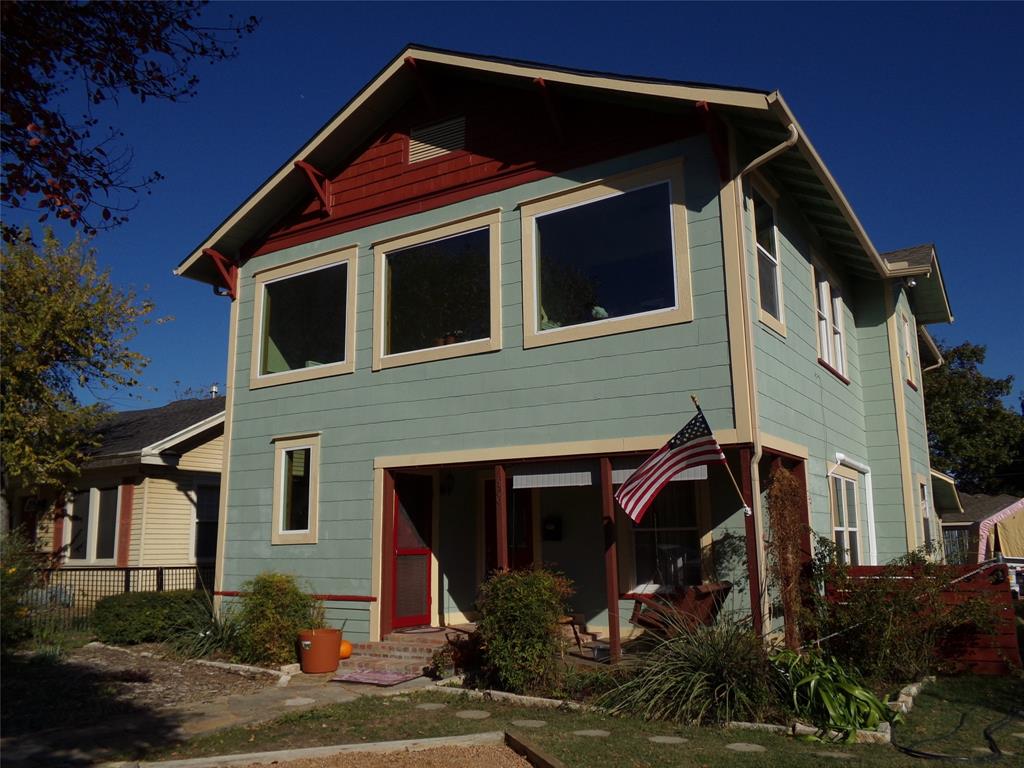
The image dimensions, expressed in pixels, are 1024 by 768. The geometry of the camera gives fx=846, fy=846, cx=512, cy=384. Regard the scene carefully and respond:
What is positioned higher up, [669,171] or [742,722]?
[669,171]

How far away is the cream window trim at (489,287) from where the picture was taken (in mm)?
11094

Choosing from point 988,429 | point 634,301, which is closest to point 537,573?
point 634,301

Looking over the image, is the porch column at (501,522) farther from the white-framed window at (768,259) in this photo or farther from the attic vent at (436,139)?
the attic vent at (436,139)

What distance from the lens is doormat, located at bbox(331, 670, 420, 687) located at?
998 centimetres

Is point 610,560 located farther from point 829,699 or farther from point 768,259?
point 768,259

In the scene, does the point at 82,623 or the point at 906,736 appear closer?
the point at 906,736

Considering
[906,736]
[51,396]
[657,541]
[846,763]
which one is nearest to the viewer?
[846,763]

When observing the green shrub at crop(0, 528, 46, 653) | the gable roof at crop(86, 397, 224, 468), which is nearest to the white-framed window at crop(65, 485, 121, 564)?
the gable roof at crop(86, 397, 224, 468)

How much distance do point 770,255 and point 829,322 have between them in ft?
10.2

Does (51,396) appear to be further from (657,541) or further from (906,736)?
(906,736)

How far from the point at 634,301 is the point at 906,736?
5.30m

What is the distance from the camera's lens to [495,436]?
35.4ft

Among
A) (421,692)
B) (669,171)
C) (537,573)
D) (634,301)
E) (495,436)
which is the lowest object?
(421,692)

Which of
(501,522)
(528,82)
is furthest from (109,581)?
(528,82)
